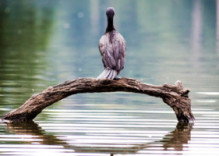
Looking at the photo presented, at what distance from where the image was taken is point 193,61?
22.6 metres

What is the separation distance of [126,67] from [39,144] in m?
11.4

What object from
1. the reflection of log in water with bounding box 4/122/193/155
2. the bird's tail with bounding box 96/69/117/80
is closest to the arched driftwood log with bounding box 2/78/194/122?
the bird's tail with bounding box 96/69/117/80

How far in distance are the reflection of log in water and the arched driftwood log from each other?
0.63ft

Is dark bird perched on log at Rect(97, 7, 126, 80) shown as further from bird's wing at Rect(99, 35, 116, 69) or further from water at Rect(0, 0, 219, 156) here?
water at Rect(0, 0, 219, 156)

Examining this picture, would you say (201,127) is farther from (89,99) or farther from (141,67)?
(141,67)

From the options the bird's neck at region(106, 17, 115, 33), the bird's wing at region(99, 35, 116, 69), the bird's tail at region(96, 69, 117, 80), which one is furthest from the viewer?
the bird's neck at region(106, 17, 115, 33)

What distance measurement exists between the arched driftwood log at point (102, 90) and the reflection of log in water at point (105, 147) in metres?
0.19

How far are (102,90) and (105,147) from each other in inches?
61.0

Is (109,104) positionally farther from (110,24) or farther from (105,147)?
(105,147)

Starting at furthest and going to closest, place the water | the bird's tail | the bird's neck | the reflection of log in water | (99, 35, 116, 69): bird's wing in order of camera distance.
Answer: the bird's neck → (99, 35, 116, 69): bird's wing → the bird's tail → the water → the reflection of log in water

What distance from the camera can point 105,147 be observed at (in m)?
8.90

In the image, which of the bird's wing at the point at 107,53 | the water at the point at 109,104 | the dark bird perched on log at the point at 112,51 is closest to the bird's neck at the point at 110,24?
the dark bird perched on log at the point at 112,51

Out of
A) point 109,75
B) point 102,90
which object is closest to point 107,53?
point 109,75

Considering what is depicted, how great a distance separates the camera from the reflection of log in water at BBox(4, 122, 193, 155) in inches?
347
